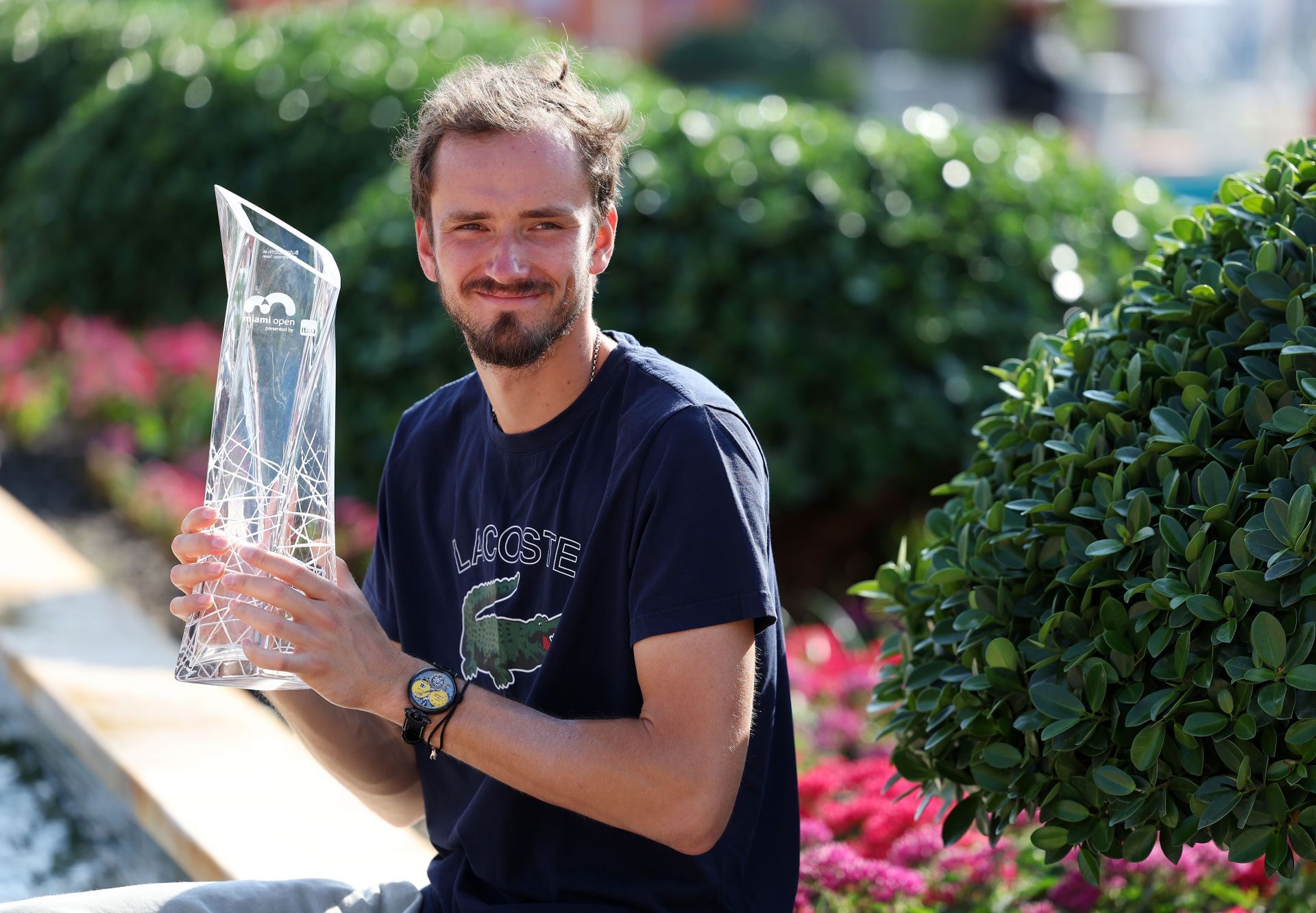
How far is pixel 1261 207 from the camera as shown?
2.17 m

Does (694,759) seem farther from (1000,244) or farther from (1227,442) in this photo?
(1000,244)

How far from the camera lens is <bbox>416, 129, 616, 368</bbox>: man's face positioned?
1.92 meters

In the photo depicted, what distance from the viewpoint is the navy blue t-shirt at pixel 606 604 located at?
1.77m

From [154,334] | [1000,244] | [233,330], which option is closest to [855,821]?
[233,330]

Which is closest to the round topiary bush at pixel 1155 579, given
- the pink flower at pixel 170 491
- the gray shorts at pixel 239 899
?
the gray shorts at pixel 239 899

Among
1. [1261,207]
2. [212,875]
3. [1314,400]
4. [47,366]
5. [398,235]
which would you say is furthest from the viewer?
[47,366]

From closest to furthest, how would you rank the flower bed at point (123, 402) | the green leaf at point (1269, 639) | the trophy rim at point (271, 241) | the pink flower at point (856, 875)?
1. the green leaf at point (1269, 639)
2. the trophy rim at point (271, 241)
3. the pink flower at point (856, 875)
4. the flower bed at point (123, 402)

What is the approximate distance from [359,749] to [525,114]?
0.98 meters

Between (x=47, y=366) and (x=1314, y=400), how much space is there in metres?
6.37

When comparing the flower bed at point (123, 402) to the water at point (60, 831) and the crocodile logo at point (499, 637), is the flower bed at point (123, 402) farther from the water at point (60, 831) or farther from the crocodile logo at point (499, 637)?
the crocodile logo at point (499, 637)

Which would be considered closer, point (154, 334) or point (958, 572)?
point (958, 572)

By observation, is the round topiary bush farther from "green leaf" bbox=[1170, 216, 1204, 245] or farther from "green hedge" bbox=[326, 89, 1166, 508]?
"green hedge" bbox=[326, 89, 1166, 508]

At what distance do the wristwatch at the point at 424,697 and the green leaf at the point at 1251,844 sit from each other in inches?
41.7

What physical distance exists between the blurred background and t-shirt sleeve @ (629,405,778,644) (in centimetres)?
133
